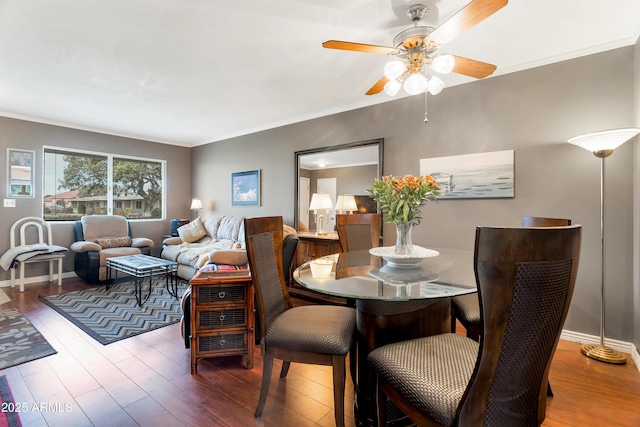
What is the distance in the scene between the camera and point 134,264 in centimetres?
345

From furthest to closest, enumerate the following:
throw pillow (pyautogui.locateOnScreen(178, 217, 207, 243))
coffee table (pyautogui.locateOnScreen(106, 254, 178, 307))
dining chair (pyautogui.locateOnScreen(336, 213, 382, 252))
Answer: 1. throw pillow (pyautogui.locateOnScreen(178, 217, 207, 243))
2. coffee table (pyautogui.locateOnScreen(106, 254, 178, 307))
3. dining chair (pyautogui.locateOnScreen(336, 213, 382, 252))

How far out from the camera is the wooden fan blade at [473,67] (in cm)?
192

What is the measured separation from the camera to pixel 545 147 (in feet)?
8.52

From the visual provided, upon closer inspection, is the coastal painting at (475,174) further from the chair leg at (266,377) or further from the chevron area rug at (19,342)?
the chevron area rug at (19,342)

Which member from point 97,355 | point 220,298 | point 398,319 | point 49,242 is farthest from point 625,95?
point 49,242

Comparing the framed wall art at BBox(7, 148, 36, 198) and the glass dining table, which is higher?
the framed wall art at BBox(7, 148, 36, 198)

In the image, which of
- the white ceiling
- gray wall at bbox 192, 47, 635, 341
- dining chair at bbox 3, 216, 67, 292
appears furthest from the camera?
dining chair at bbox 3, 216, 67, 292

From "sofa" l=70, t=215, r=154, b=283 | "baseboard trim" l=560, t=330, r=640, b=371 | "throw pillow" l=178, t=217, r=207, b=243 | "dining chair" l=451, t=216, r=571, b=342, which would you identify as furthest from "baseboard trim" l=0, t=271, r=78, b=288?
"baseboard trim" l=560, t=330, r=640, b=371

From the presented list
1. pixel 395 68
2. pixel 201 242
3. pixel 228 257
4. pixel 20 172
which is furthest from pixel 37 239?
pixel 395 68

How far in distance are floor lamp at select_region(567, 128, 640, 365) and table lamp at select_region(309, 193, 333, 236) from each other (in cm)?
239

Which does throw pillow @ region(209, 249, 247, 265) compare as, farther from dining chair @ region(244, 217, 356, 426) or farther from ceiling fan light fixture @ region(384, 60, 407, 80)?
ceiling fan light fixture @ region(384, 60, 407, 80)

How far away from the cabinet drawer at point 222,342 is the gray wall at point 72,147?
13.5 feet

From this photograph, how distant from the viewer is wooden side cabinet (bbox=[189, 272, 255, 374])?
80.4 inches

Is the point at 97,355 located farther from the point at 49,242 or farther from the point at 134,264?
the point at 49,242
